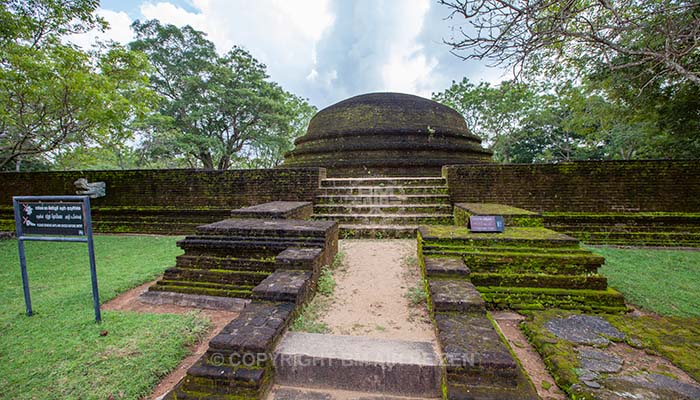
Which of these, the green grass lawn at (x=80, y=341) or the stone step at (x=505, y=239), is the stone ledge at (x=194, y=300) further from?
the stone step at (x=505, y=239)

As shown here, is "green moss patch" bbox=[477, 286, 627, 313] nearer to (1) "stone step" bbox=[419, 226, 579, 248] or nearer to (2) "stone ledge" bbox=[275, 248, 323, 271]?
(1) "stone step" bbox=[419, 226, 579, 248]

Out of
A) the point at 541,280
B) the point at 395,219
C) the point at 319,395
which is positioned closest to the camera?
the point at 319,395

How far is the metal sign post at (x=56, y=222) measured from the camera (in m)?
2.52

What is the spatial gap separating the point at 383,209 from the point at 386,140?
434 cm

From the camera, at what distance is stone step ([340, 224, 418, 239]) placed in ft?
16.7

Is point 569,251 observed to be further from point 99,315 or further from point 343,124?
point 343,124

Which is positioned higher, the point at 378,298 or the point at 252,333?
the point at 252,333

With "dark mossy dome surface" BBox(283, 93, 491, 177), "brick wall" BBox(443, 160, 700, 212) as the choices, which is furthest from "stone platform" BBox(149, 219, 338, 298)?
"dark mossy dome surface" BBox(283, 93, 491, 177)

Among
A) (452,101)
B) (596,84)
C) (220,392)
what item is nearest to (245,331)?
(220,392)

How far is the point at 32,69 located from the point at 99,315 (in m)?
6.02

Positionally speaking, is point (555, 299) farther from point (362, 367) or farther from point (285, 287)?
point (285, 287)

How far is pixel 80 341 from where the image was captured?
2178 mm

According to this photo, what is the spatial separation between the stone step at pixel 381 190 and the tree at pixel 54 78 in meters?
5.40

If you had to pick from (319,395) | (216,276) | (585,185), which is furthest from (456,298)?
(585,185)
